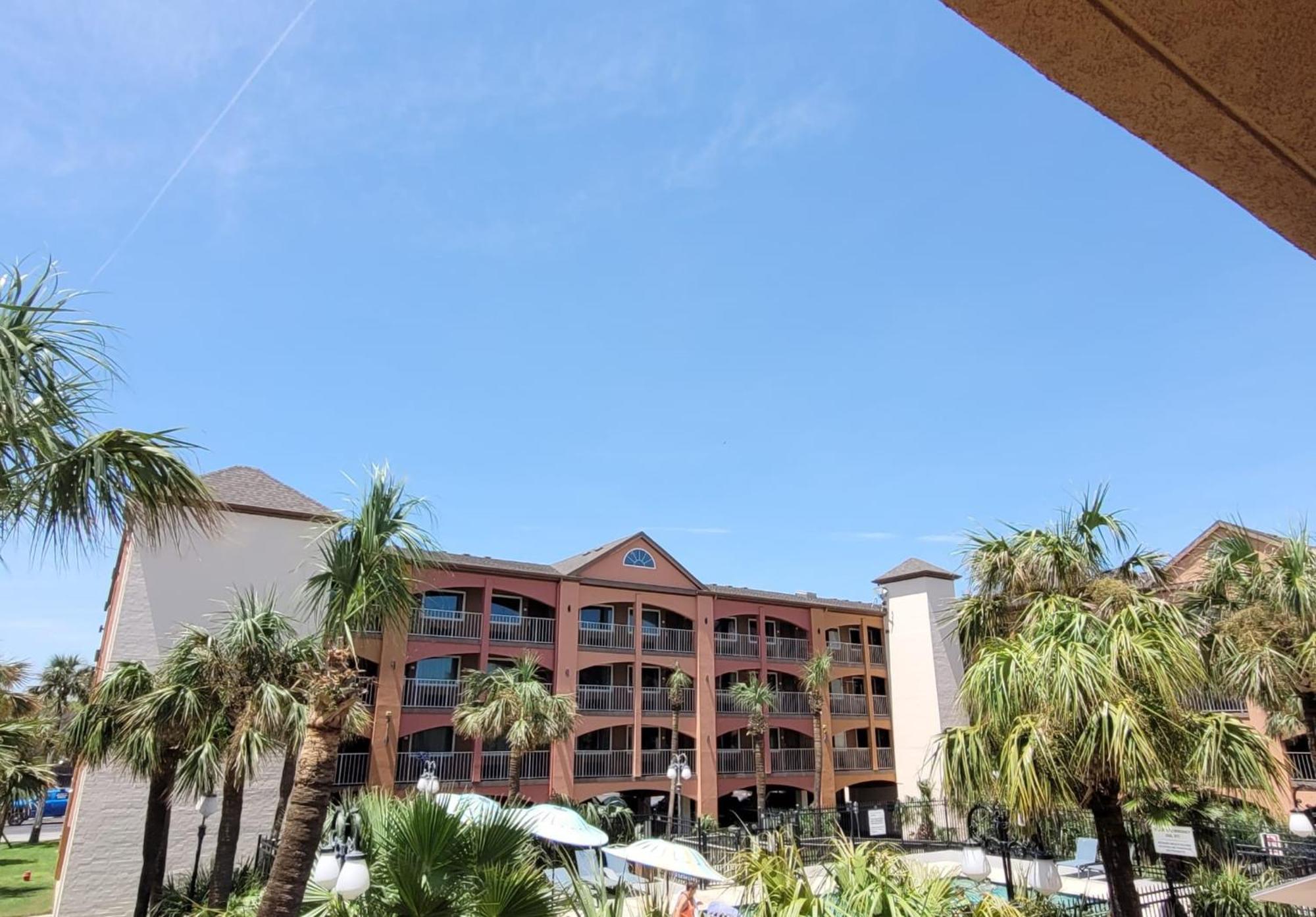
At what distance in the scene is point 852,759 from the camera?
35.9 meters

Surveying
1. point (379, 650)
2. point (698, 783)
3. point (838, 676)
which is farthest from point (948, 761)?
point (838, 676)

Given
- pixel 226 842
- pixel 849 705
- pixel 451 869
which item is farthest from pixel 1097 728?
pixel 849 705

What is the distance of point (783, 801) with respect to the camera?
124ft

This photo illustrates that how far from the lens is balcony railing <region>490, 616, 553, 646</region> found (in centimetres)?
2988

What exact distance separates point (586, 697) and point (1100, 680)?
24991mm

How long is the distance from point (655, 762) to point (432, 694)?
944 cm

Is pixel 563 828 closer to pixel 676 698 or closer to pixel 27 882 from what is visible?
pixel 676 698

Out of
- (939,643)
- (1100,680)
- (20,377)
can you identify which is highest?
(939,643)

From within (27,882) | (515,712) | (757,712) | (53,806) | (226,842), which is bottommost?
(27,882)

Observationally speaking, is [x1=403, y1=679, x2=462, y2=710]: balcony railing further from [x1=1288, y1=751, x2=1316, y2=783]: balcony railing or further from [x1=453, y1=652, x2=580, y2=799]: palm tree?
[x1=1288, y1=751, x2=1316, y2=783]: balcony railing

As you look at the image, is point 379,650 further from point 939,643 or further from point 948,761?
point 939,643

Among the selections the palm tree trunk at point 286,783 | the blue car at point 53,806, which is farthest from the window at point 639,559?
the blue car at point 53,806

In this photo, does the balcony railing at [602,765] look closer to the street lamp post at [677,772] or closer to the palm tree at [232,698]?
the street lamp post at [677,772]

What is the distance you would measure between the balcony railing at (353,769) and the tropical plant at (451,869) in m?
19.7
